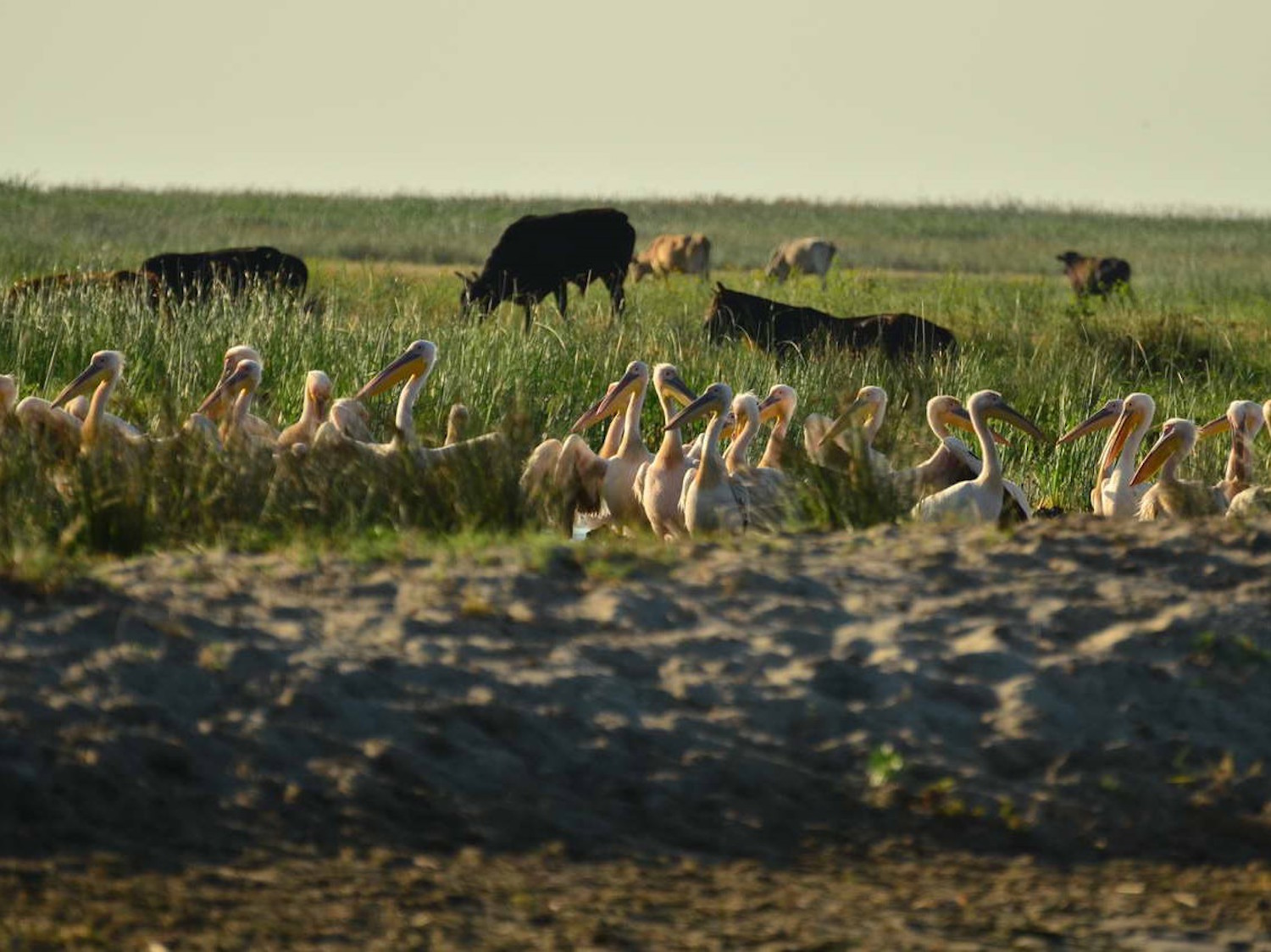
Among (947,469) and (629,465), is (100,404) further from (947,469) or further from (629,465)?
(947,469)

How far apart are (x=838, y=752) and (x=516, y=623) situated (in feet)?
3.46

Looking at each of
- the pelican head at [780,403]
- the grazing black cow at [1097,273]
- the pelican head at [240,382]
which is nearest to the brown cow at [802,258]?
the grazing black cow at [1097,273]

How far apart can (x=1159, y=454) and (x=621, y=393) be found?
2.92 meters

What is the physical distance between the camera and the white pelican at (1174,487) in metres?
9.55

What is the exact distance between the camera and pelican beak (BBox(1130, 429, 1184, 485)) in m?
10.9

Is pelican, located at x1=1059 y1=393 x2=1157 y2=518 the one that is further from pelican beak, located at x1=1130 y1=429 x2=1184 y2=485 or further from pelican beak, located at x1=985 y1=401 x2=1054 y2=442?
pelican beak, located at x1=985 y1=401 x2=1054 y2=442

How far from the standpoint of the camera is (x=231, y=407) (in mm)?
11266

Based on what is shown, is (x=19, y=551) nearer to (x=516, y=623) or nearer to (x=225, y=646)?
(x=225, y=646)

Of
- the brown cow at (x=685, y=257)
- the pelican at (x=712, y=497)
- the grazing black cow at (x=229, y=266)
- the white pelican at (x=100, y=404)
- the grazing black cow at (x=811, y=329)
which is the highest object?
the brown cow at (x=685, y=257)

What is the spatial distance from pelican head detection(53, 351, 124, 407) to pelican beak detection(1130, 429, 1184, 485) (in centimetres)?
557

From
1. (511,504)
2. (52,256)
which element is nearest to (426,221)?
(52,256)

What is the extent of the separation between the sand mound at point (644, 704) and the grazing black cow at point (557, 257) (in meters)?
16.7

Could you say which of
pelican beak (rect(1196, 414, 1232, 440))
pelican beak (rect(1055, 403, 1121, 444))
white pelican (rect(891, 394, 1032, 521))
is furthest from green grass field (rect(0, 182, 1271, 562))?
pelican beak (rect(1055, 403, 1121, 444))

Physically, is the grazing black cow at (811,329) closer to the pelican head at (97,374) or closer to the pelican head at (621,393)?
the pelican head at (621,393)
